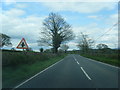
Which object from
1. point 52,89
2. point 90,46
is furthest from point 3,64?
point 90,46

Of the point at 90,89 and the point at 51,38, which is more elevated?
the point at 51,38

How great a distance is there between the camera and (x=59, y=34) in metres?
59.5

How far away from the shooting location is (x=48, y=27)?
196ft

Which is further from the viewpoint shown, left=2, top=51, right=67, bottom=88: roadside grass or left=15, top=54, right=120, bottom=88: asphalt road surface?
left=2, top=51, right=67, bottom=88: roadside grass

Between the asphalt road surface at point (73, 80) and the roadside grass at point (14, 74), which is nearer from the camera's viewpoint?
the asphalt road surface at point (73, 80)

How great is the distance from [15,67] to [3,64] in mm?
1916

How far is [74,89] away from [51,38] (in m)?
50.5

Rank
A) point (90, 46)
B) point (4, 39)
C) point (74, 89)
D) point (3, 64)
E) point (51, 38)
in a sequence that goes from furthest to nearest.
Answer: point (90, 46) < point (4, 39) < point (51, 38) < point (3, 64) < point (74, 89)

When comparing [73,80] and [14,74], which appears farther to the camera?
[14,74]

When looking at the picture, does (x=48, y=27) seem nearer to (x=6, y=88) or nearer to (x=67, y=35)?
(x=67, y=35)

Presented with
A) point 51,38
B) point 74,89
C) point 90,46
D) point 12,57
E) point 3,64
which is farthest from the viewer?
point 90,46

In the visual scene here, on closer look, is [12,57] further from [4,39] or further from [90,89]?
[4,39]

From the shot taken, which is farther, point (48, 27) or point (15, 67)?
point (48, 27)

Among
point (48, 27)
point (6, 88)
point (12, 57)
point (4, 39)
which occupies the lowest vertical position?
point (6, 88)
